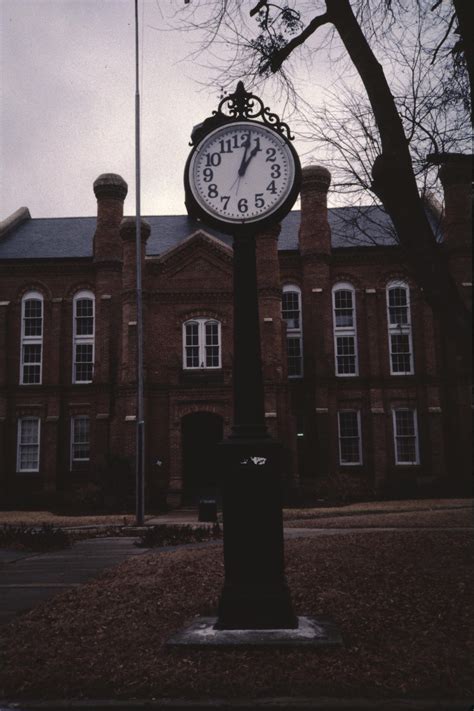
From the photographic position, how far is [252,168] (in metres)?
6.20

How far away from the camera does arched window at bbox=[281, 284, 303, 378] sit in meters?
30.1

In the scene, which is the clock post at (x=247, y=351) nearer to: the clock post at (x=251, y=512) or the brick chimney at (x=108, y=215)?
the clock post at (x=251, y=512)

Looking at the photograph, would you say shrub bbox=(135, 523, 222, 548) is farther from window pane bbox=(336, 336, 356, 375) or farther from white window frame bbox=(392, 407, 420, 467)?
window pane bbox=(336, 336, 356, 375)

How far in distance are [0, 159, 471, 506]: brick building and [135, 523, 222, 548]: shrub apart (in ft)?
39.7

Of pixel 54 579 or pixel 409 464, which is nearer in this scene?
pixel 54 579

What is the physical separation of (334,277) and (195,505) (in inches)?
484

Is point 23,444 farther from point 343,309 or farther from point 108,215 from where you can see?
point 343,309

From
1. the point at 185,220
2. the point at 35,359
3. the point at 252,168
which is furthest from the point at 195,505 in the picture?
the point at 252,168

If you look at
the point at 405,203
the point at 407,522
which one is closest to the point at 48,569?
the point at 405,203

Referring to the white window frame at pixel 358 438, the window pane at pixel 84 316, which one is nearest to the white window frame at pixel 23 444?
the window pane at pixel 84 316

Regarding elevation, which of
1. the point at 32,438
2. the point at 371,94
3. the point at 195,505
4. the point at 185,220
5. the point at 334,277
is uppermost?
the point at 185,220

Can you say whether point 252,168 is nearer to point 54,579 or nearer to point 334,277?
point 54,579

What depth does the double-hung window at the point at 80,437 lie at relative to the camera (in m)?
29.5

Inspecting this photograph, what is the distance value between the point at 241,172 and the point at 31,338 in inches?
1034
